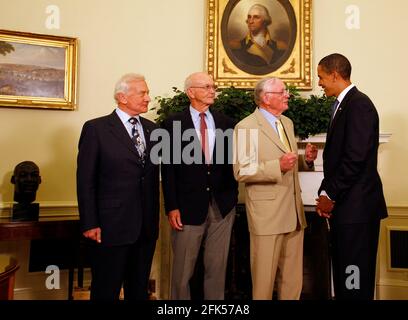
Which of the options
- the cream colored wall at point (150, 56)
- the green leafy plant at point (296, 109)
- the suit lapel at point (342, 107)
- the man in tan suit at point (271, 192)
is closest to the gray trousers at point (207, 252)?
the man in tan suit at point (271, 192)

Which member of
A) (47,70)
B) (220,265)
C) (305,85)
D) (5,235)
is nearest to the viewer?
(220,265)

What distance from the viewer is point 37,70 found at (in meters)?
4.05

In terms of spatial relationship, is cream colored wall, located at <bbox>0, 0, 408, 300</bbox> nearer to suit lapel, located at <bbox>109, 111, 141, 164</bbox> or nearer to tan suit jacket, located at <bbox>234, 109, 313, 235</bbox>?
suit lapel, located at <bbox>109, 111, 141, 164</bbox>

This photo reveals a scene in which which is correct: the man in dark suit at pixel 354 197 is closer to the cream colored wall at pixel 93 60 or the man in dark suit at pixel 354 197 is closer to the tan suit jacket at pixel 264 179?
the tan suit jacket at pixel 264 179

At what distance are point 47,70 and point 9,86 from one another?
37 cm

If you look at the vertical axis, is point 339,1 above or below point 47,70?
above

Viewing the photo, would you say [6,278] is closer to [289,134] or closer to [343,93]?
[289,134]

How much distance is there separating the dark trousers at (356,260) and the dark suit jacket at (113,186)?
1.11 meters

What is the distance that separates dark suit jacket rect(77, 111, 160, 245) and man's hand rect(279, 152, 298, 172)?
0.81m

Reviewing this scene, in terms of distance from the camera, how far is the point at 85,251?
3.80 m

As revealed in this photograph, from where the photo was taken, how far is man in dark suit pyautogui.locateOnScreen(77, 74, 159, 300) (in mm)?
2479

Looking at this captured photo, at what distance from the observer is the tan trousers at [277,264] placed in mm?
2684

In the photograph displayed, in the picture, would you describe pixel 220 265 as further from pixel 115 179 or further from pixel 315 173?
pixel 315 173
